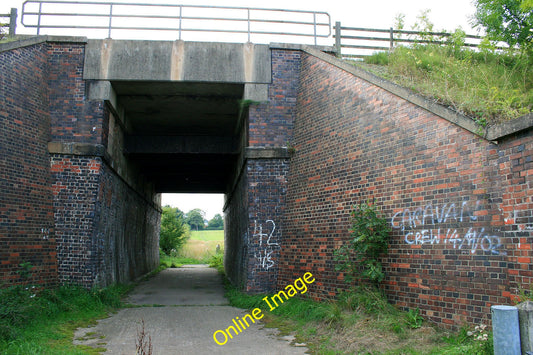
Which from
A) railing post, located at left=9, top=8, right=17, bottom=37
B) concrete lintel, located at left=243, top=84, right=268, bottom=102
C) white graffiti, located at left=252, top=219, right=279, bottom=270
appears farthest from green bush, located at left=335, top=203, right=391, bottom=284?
railing post, located at left=9, top=8, right=17, bottom=37

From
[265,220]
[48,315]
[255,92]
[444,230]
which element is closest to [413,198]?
[444,230]

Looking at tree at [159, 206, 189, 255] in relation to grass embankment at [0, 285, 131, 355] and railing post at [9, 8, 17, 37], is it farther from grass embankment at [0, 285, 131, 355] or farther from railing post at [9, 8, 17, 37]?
railing post at [9, 8, 17, 37]

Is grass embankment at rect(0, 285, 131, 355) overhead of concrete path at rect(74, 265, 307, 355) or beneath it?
overhead

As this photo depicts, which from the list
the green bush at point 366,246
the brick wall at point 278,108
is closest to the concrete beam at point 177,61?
the brick wall at point 278,108

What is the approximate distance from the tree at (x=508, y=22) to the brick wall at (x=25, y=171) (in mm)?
12725

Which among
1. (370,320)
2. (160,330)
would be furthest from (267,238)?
(370,320)

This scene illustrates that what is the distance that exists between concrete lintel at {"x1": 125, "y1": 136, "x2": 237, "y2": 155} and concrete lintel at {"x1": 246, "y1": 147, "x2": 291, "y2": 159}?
3786 millimetres

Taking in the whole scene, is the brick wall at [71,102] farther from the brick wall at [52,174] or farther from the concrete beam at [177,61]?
the concrete beam at [177,61]

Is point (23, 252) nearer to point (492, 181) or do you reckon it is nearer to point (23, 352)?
point (23, 352)

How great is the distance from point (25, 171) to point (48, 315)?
135 inches

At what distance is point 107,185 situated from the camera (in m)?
11.6

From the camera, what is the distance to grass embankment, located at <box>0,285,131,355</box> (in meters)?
6.27

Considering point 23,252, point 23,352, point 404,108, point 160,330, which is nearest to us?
point 23,352

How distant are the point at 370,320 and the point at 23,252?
25.4 ft
